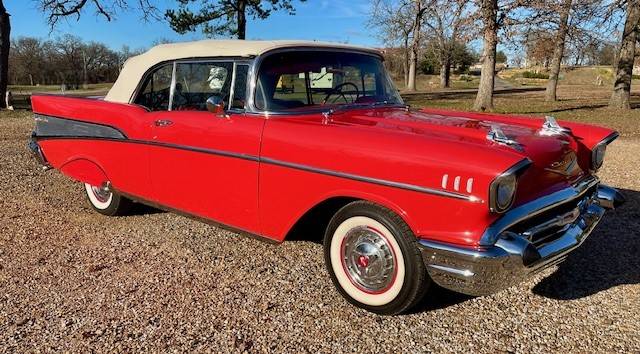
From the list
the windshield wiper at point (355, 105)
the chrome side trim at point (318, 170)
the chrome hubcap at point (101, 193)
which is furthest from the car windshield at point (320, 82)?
the chrome hubcap at point (101, 193)

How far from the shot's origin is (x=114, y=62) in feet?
185

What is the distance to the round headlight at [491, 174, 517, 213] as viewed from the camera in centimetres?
253

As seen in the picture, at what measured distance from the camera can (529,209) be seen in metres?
2.78

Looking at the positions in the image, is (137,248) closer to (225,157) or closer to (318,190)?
(225,157)

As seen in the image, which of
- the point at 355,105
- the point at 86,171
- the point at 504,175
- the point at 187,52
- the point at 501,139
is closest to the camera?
the point at 504,175

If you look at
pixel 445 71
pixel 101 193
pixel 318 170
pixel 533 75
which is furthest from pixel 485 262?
pixel 533 75

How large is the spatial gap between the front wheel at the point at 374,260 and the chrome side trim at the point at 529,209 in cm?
40

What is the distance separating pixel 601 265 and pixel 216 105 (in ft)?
9.98

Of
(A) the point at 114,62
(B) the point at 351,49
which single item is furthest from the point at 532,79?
(B) the point at 351,49

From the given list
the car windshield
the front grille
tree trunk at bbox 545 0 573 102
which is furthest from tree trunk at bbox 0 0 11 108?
the front grille

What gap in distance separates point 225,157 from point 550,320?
2286 mm

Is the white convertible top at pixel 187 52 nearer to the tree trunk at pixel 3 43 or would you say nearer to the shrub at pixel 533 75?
the tree trunk at pixel 3 43

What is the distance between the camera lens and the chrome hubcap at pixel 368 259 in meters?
2.97

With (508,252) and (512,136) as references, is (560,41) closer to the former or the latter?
(512,136)
